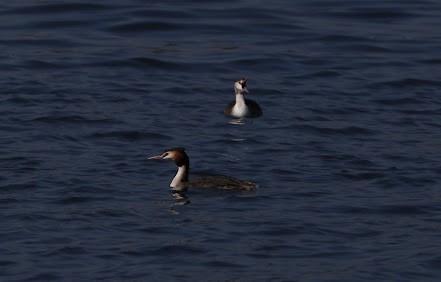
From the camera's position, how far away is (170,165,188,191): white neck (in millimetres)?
22047

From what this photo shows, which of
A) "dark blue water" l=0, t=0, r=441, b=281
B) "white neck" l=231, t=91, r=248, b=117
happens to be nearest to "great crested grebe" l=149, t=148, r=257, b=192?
"dark blue water" l=0, t=0, r=441, b=281

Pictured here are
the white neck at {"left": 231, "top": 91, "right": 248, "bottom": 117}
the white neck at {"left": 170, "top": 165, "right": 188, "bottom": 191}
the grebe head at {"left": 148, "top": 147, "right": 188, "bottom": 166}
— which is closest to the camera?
the white neck at {"left": 170, "top": 165, "right": 188, "bottom": 191}

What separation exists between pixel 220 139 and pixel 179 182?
3.19 metres

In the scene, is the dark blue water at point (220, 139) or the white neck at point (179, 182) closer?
the dark blue water at point (220, 139)

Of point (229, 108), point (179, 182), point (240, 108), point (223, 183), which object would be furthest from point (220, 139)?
point (223, 183)

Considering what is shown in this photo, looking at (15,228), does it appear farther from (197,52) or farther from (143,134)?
(197,52)

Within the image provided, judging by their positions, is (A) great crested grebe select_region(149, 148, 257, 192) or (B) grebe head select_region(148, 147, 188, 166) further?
(B) grebe head select_region(148, 147, 188, 166)

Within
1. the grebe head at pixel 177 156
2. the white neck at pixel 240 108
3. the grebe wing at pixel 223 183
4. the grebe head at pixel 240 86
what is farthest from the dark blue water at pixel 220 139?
the grebe head at pixel 240 86

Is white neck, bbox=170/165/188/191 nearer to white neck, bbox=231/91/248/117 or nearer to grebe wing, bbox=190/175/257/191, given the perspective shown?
grebe wing, bbox=190/175/257/191

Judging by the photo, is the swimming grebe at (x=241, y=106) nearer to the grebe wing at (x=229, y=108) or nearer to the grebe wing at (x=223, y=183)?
the grebe wing at (x=229, y=108)

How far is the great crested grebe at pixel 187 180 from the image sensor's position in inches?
856

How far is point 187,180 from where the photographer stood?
22219 mm

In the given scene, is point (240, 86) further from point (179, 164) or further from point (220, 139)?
point (179, 164)

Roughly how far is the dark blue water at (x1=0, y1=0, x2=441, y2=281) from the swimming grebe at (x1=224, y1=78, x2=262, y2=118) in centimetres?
19
